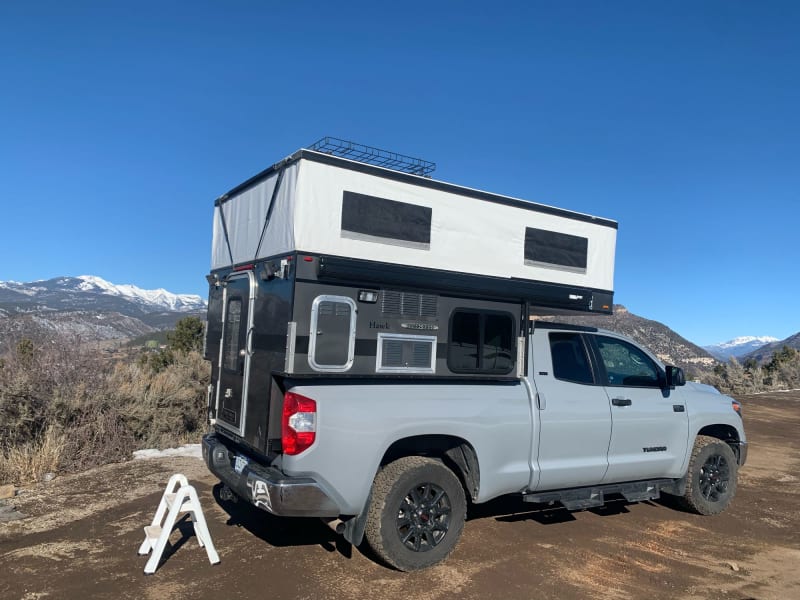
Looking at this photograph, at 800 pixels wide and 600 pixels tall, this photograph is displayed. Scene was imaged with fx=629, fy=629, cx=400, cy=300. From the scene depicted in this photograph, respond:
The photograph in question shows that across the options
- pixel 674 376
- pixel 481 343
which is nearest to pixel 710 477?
pixel 674 376

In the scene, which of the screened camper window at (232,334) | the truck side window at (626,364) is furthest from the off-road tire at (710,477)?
the screened camper window at (232,334)

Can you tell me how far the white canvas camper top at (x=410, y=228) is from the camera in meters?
4.94

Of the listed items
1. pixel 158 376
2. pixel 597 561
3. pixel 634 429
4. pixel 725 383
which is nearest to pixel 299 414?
pixel 597 561

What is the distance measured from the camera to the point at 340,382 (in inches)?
190

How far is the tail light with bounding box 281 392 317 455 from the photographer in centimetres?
450

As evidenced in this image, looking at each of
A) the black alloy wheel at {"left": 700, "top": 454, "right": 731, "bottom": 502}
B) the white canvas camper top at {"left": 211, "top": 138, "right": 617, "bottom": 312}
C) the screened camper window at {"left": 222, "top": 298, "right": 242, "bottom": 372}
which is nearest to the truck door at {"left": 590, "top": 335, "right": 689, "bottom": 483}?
the black alloy wheel at {"left": 700, "top": 454, "right": 731, "bottom": 502}

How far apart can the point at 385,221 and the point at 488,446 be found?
2.08 meters

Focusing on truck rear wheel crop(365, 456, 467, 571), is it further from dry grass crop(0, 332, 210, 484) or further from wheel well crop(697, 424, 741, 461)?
dry grass crop(0, 332, 210, 484)

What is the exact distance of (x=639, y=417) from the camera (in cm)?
640

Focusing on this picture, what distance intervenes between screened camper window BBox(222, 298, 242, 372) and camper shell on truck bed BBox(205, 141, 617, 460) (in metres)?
0.02

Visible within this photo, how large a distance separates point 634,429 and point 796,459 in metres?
5.98

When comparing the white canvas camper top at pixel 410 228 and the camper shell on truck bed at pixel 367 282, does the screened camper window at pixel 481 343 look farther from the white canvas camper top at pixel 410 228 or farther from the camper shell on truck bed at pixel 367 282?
the white canvas camper top at pixel 410 228

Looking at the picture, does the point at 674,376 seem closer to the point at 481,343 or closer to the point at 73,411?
the point at 481,343

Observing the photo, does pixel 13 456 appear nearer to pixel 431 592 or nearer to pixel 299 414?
pixel 299 414
